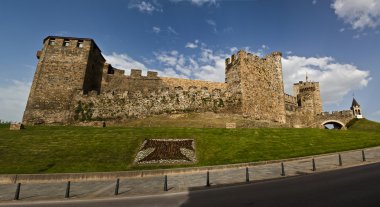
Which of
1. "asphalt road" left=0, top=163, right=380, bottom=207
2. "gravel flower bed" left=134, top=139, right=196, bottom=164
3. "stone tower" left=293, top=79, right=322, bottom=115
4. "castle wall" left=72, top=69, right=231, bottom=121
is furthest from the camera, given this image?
"stone tower" left=293, top=79, right=322, bottom=115

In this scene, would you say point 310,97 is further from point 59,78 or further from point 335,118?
point 59,78

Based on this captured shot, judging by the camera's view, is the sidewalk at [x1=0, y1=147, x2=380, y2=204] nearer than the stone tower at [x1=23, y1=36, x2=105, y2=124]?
Yes

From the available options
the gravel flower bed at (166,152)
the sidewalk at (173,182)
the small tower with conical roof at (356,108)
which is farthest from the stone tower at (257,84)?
the small tower with conical roof at (356,108)

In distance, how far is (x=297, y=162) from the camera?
16.0 m

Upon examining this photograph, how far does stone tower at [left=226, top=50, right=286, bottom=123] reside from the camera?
116 feet

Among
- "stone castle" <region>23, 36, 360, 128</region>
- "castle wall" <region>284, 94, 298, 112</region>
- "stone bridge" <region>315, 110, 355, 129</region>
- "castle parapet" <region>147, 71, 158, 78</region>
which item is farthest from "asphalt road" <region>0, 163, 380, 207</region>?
"stone bridge" <region>315, 110, 355, 129</region>

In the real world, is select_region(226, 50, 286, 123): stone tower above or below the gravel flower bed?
above

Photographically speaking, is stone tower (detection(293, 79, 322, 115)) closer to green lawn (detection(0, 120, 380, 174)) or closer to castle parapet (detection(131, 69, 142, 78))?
green lawn (detection(0, 120, 380, 174))

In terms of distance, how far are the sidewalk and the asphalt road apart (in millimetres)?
964

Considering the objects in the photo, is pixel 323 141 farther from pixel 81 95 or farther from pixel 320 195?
pixel 81 95

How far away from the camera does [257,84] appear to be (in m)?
37.7

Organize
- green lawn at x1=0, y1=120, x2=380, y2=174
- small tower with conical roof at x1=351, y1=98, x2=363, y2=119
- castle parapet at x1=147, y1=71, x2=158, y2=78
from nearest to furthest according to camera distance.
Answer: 1. green lawn at x1=0, y1=120, x2=380, y2=174
2. castle parapet at x1=147, y1=71, x2=158, y2=78
3. small tower with conical roof at x1=351, y1=98, x2=363, y2=119

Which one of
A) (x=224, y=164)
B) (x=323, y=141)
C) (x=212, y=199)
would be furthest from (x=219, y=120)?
(x=212, y=199)

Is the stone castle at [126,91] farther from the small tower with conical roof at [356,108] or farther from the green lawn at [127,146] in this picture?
the small tower with conical roof at [356,108]
